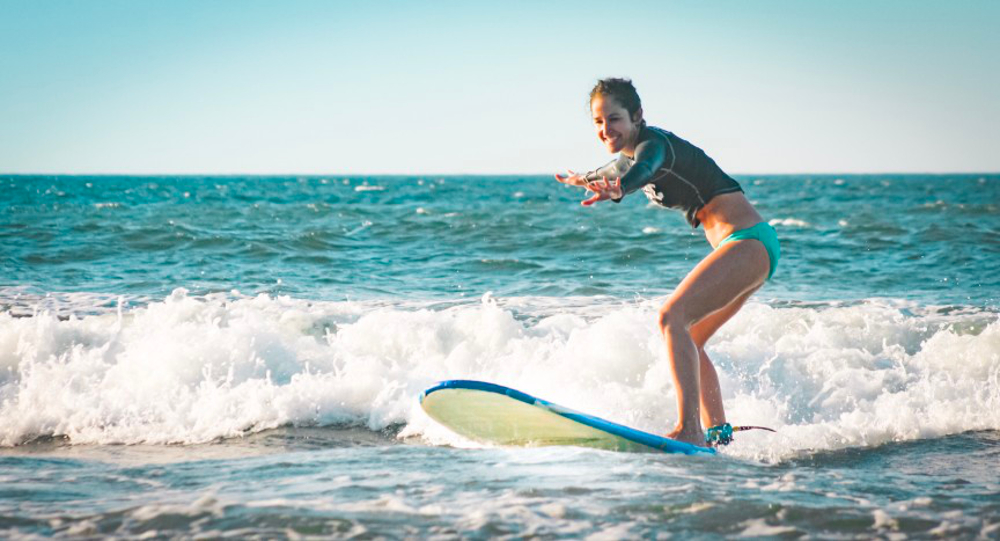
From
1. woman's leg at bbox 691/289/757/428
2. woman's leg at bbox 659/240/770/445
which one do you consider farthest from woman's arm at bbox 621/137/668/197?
woman's leg at bbox 691/289/757/428

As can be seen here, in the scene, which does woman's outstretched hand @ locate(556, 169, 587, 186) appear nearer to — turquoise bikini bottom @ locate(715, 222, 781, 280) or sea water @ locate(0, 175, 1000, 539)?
turquoise bikini bottom @ locate(715, 222, 781, 280)

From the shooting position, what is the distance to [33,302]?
1026cm

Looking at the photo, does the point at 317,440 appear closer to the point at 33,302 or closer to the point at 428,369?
the point at 428,369

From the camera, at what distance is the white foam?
615 centimetres

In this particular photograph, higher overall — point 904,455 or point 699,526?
point 699,526

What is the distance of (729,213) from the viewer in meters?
4.57

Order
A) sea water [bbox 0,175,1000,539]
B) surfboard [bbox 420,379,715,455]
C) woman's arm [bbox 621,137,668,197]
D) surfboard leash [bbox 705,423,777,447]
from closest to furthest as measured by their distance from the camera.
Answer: sea water [bbox 0,175,1000,539]
woman's arm [bbox 621,137,668,197]
surfboard [bbox 420,379,715,455]
surfboard leash [bbox 705,423,777,447]

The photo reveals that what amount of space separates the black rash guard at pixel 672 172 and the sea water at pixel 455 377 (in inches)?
54.7

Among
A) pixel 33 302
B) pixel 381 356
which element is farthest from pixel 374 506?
pixel 33 302

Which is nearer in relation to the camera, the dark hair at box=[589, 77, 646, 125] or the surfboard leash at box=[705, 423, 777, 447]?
the dark hair at box=[589, 77, 646, 125]

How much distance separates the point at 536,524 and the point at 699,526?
2.14ft

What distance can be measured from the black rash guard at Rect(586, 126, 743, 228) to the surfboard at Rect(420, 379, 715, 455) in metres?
1.25

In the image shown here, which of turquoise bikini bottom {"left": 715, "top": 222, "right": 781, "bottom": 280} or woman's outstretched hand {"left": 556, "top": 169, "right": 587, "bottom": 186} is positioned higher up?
woman's outstretched hand {"left": 556, "top": 169, "right": 587, "bottom": 186}

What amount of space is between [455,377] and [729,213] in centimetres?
360
